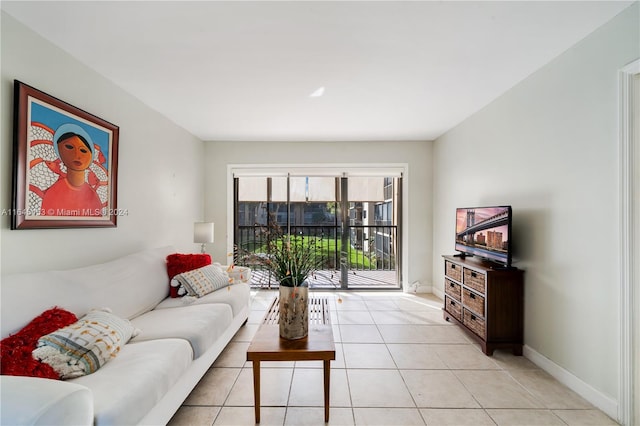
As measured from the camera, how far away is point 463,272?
307 cm

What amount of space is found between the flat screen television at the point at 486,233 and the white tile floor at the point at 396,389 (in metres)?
0.95

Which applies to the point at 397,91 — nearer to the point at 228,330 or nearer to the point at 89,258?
the point at 228,330

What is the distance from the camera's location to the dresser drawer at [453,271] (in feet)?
10.4

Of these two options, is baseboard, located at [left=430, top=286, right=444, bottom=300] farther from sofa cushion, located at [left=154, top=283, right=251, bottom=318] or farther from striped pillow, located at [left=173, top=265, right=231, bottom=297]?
striped pillow, located at [left=173, top=265, right=231, bottom=297]

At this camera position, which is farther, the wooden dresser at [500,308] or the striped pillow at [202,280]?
the striped pillow at [202,280]

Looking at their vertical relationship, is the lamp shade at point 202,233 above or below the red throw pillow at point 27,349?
above

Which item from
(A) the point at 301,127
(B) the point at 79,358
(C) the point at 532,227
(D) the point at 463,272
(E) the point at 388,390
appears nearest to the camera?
(B) the point at 79,358

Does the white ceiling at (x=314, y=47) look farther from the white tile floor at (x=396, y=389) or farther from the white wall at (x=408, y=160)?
the white tile floor at (x=396, y=389)

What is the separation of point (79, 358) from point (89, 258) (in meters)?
1.16

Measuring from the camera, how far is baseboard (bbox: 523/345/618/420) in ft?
6.15

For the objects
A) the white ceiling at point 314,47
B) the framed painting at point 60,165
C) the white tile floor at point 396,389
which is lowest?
the white tile floor at point 396,389

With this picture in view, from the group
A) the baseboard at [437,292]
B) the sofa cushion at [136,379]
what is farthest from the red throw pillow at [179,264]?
the baseboard at [437,292]

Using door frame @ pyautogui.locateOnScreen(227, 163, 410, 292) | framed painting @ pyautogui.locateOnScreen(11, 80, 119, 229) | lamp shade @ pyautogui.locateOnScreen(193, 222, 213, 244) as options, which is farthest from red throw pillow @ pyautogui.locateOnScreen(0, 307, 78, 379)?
door frame @ pyautogui.locateOnScreen(227, 163, 410, 292)

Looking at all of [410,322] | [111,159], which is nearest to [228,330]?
[111,159]
